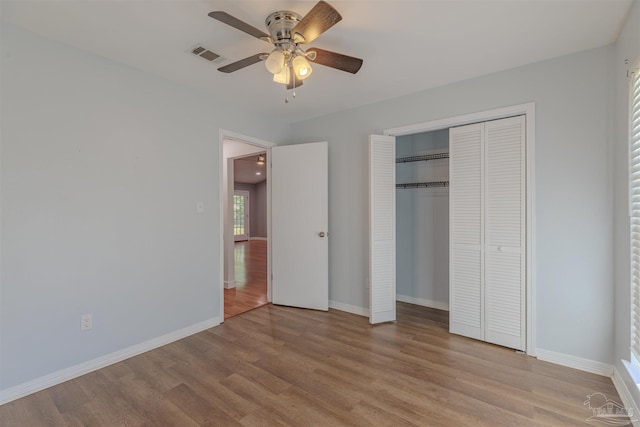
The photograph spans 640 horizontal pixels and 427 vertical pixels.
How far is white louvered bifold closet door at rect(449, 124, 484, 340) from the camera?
2.78m

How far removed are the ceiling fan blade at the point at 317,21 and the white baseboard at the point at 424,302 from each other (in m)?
3.37

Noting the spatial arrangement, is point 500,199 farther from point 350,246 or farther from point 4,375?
point 4,375

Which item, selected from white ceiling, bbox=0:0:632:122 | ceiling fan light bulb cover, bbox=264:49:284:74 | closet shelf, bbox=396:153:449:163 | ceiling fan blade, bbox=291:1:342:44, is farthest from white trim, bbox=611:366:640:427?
ceiling fan light bulb cover, bbox=264:49:284:74

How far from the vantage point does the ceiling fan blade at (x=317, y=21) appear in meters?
1.46

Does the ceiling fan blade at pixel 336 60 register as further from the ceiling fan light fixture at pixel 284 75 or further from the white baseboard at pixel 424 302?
the white baseboard at pixel 424 302

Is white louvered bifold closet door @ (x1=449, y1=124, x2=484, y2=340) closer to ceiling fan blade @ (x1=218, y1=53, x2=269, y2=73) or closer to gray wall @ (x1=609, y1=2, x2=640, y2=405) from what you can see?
gray wall @ (x1=609, y1=2, x2=640, y2=405)

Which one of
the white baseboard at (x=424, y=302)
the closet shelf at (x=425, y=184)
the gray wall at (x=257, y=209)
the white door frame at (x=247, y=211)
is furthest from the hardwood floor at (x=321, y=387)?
the gray wall at (x=257, y=209)

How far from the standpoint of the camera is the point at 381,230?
3277 mm

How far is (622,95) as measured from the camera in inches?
78.6

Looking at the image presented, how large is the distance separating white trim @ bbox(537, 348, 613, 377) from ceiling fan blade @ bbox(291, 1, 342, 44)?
2975mm

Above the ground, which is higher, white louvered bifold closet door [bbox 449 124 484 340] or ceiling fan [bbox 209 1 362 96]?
ceiling fan [bbox 209 1 362 96]

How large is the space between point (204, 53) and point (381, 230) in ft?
7.78

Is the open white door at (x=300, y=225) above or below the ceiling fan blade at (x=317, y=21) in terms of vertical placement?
below

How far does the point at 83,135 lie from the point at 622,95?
393 cm
